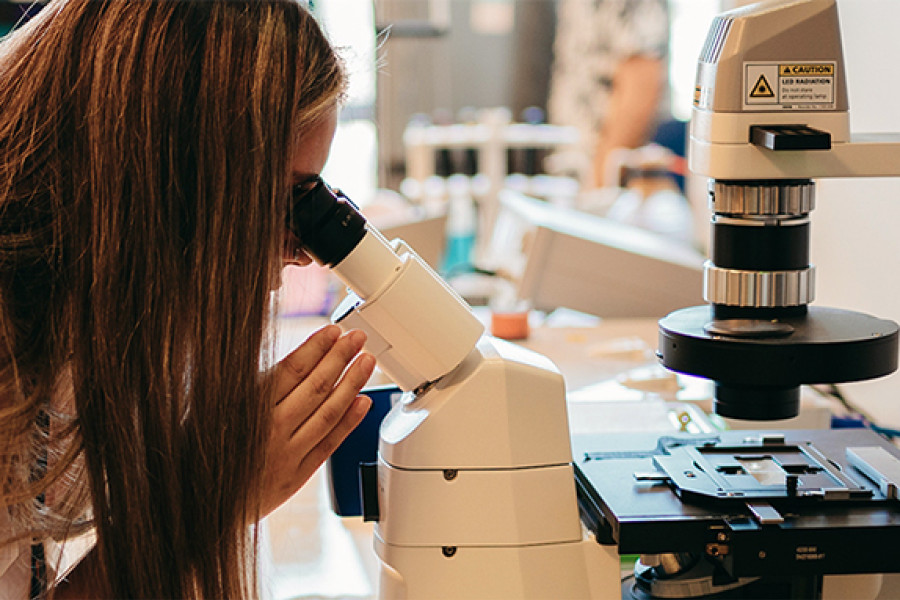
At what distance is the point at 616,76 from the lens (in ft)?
18.6

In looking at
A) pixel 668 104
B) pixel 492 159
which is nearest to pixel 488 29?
pixel 668 104

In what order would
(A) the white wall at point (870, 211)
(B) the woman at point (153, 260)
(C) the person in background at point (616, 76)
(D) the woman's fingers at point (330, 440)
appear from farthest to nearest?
(C) the person in background at point (616, 76)
(A) the white wall at point (870, 211)
(D) the woman's fingers at point (330, 440)
(B) the woman at point (153, 260)

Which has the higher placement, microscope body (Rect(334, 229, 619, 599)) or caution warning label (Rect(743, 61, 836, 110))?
caution warning label (Rect(743, 61, 836, 110))

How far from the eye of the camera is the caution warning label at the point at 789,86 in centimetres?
79

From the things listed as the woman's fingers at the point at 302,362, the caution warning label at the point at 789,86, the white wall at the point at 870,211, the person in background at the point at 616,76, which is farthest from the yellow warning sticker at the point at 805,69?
the person in background at the point at 616,76

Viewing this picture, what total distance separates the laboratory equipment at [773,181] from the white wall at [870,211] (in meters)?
0.61

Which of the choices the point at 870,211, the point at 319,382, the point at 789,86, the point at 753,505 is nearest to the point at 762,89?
the point at 789,86

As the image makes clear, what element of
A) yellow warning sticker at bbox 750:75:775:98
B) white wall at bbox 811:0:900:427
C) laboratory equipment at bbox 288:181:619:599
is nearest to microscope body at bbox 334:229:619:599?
laboratory equipment at bbox 288:181:619:599

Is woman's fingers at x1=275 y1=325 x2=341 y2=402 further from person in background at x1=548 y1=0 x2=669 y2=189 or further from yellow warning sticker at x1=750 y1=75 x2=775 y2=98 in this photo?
person in background at x1=548 y1=0 x2=669 y2=189

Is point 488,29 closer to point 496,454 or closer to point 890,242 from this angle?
point 890,242

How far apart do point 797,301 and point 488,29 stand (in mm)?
5849

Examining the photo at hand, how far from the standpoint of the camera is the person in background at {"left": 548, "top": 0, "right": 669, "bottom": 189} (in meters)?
5.61

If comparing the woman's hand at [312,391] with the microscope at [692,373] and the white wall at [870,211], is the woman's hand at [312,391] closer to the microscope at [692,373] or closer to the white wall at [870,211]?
the microscope at [692,373]

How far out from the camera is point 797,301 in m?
0.83
